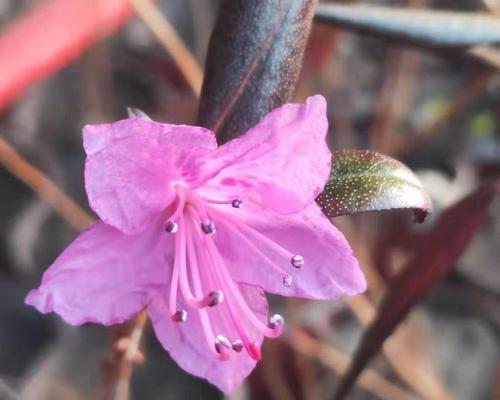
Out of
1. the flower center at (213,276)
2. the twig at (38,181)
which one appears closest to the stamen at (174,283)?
the flower center at (213,276)

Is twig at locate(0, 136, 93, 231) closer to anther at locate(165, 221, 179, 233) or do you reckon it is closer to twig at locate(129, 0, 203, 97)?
twig at locate(129, 0, 203, 97)

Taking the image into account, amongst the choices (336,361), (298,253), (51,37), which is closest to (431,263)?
(298,253)

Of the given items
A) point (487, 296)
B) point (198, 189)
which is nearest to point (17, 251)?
point (487, 296)

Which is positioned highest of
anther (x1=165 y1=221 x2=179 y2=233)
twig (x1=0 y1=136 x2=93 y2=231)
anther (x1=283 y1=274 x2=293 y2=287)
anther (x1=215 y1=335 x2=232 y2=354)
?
anther (x1=165 y1=221 x2=179 y2=233)

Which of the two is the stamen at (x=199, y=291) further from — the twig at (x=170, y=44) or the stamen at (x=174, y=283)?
the twig at (x=170, y=44)

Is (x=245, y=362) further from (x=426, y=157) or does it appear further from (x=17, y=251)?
(x=17, y=251)

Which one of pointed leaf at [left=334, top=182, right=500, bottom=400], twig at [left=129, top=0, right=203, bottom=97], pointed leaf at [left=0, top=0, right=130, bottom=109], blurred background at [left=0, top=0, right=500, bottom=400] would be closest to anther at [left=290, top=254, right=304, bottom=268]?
pointed leaf at [left=334, top=182, right=500, bottom=400]
